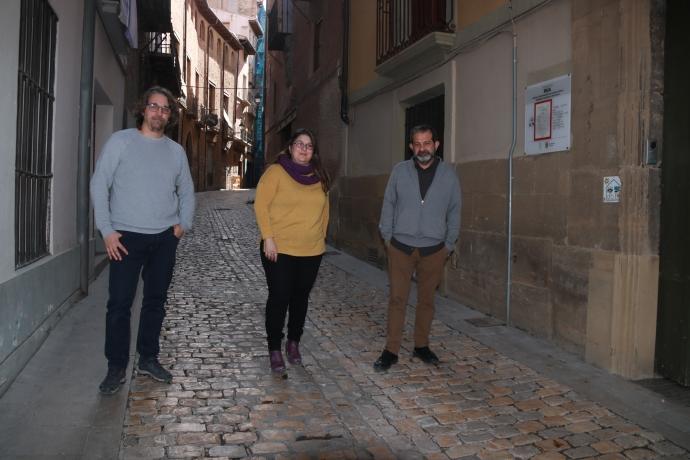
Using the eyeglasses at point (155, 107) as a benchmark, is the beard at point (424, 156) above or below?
below

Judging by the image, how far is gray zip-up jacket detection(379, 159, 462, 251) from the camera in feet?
14.3

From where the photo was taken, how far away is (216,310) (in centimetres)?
619

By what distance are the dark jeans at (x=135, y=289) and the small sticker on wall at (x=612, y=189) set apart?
2.99 metres

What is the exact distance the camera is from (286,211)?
13.5 feet

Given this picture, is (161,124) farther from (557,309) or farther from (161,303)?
(557,309)

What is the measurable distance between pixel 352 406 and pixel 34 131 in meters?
3.26

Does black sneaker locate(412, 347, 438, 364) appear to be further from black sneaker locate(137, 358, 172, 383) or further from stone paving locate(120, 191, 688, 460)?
black sneaker locate(137, 358, 172, 383)

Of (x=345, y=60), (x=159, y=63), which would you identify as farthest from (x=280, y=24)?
(x=345, y=60)

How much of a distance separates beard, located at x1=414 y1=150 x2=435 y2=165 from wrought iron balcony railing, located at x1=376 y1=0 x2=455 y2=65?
3.26 metres

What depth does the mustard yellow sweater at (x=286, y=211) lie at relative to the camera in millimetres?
4090

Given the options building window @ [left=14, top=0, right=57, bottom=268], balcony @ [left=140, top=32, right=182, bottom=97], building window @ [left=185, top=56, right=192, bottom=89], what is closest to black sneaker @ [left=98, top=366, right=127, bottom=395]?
building window @ [left=14, top=0, right=57, bottom=268]

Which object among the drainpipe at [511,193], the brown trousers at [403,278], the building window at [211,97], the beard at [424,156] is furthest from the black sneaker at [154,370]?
the building window at [211,97]

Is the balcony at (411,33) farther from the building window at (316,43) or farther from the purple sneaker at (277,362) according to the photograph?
the building window at (316,43)

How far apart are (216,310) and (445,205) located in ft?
9.32
